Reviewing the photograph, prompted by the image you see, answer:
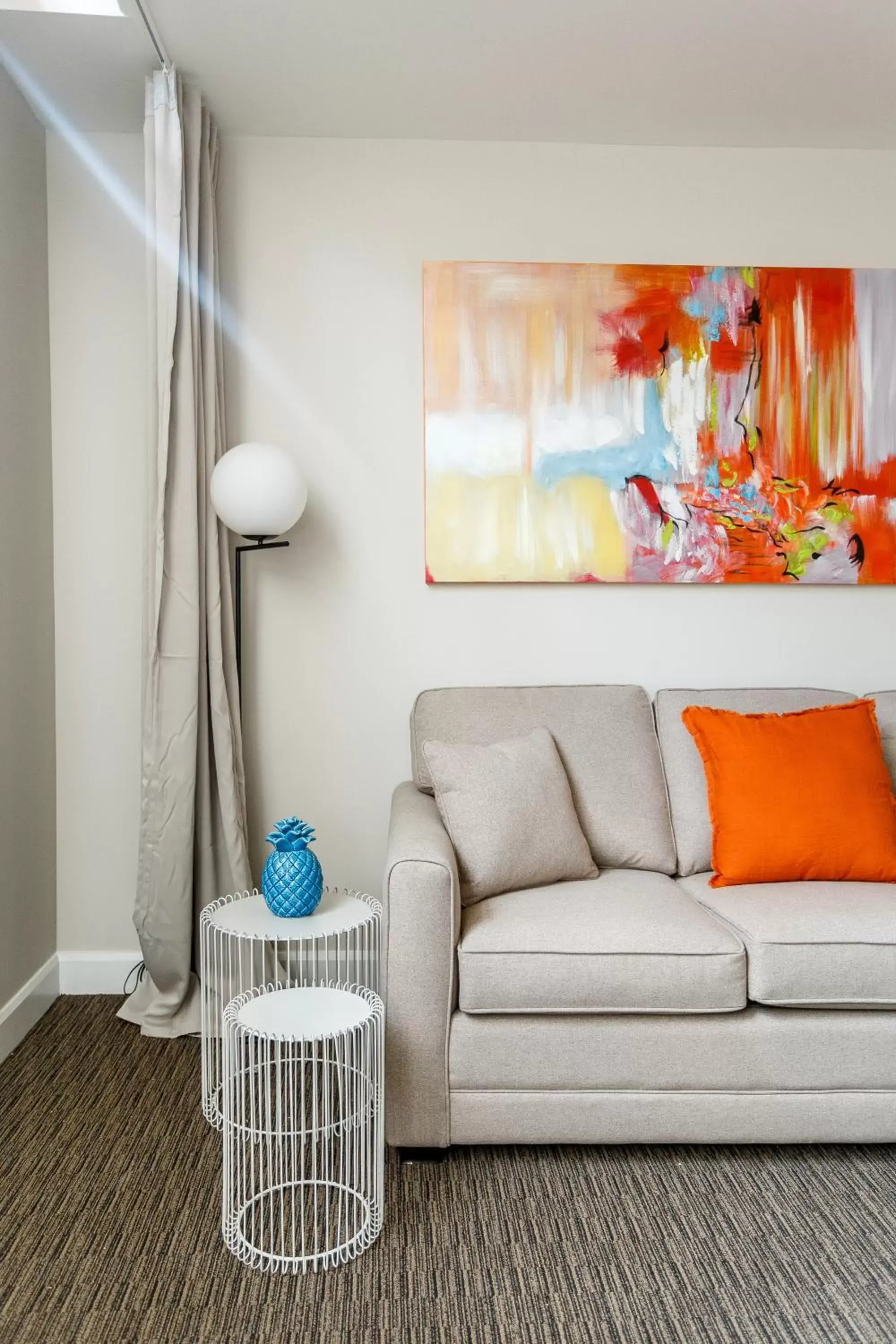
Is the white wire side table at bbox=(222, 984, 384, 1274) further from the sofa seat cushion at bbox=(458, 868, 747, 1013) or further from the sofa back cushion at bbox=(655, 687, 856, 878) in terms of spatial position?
the sofa back cushion at bbox=(655, 687, 856, 878)

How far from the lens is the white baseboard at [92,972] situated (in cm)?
317

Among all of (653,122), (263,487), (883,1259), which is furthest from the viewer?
(653,122)

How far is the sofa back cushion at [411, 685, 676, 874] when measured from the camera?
9.24ft

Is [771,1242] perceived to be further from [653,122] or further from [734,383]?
[653,122]

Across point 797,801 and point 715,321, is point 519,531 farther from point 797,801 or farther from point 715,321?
point 797,801

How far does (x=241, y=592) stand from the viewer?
3025mm

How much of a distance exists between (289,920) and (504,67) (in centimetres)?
223

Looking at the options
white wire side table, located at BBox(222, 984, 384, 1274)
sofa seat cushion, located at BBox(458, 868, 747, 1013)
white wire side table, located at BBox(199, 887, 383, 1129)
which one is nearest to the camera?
white wire side table, located at BBox(222, 984, 384, 1274)

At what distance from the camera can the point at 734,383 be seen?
3172mm

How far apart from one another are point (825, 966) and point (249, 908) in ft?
4.25

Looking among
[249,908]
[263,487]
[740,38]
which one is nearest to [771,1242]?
[249,908]

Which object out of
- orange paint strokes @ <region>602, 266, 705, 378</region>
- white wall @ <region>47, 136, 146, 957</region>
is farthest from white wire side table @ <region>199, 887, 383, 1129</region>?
orange paint strokes @ <region>602, 266, 705, 378</region>

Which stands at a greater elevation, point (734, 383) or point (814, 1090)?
point (734, 383)

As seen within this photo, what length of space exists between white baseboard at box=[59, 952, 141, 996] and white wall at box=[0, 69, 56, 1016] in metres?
0.08
